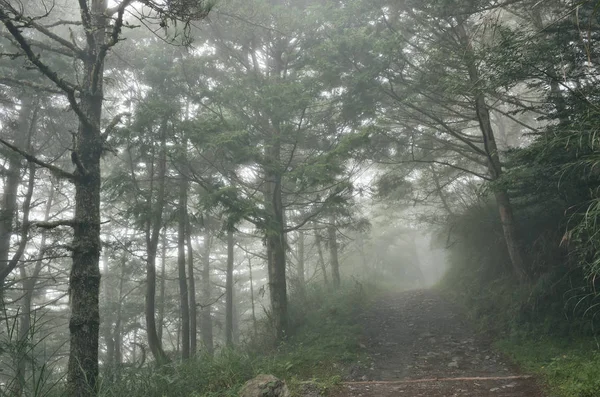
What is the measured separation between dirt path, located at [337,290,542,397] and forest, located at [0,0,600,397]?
0.30 feet

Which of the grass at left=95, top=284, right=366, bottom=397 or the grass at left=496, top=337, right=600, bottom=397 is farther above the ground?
the grass at left=95, top=284, right=366, bottom=397

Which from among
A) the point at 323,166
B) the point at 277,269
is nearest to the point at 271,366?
the point at 277,269

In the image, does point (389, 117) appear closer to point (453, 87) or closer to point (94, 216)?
point (453, 87)

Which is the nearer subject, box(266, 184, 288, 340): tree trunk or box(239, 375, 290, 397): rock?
box(239, 375, 290, 397): rock

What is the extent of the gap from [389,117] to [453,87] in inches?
144

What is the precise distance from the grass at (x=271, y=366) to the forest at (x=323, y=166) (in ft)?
0.20

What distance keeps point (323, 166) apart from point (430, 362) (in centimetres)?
501

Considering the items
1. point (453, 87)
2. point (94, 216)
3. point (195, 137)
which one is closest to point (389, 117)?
point (453, 87)

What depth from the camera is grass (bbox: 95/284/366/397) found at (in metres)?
6.44

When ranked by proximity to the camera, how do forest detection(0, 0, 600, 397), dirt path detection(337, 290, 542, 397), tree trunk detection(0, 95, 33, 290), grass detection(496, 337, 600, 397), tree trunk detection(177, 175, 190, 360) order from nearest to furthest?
grass detection(496, 337, 600, 397) < forest detection(0, 0, 600, 397) < dirt path detection(337, 290, 542, 397) < tree trunk detection(0, 95, 33, 290) < tree trunk detection(177, 175, 190, 360)

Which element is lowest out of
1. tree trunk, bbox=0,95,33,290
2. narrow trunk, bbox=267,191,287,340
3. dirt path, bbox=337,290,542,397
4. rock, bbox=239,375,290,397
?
dirt path, bbox=337,290,542,397

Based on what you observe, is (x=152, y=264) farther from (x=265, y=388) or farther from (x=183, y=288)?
(x=265, y=388)

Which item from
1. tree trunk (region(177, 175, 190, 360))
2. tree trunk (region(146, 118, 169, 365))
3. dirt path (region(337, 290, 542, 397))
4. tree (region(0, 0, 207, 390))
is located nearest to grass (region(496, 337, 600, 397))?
dirt path (region(337, 290, 542, 397))

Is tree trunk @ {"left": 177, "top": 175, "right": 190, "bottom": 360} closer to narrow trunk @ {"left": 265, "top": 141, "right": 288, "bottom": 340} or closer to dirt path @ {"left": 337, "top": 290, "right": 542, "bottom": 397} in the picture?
narrow trunk @ {"left": 265, "top": 141, "right": 288, "bottom": 340}
